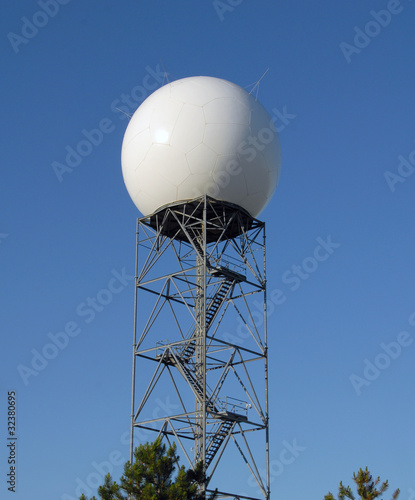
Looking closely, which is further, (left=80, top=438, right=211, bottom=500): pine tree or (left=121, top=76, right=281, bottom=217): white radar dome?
(left=121, top=76, right=281, bottom=217): white radar dome

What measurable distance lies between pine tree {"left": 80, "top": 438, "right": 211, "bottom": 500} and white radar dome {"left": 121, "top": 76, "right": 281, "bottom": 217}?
37.2 feet

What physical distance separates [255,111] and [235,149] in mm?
2234

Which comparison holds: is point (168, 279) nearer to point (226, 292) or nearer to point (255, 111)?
point (226, 292)

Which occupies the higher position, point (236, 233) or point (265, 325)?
point (236, 233)

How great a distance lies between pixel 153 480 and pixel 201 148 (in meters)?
13.3

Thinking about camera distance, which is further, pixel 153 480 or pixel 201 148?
pixel 201 148

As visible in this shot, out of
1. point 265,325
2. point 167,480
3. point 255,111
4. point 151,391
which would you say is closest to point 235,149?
point 255,111

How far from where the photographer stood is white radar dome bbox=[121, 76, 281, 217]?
112 ft

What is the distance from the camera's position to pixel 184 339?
114ft

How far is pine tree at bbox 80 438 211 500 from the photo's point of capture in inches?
1027

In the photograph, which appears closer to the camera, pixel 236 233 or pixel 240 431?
pixel 240 431

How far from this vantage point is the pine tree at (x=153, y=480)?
26.1 m

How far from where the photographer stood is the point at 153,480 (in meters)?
26.3

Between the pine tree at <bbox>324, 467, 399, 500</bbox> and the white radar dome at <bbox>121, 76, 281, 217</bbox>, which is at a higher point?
the white radar dome at <bbox>121, 76, 281, 217</bbox>
